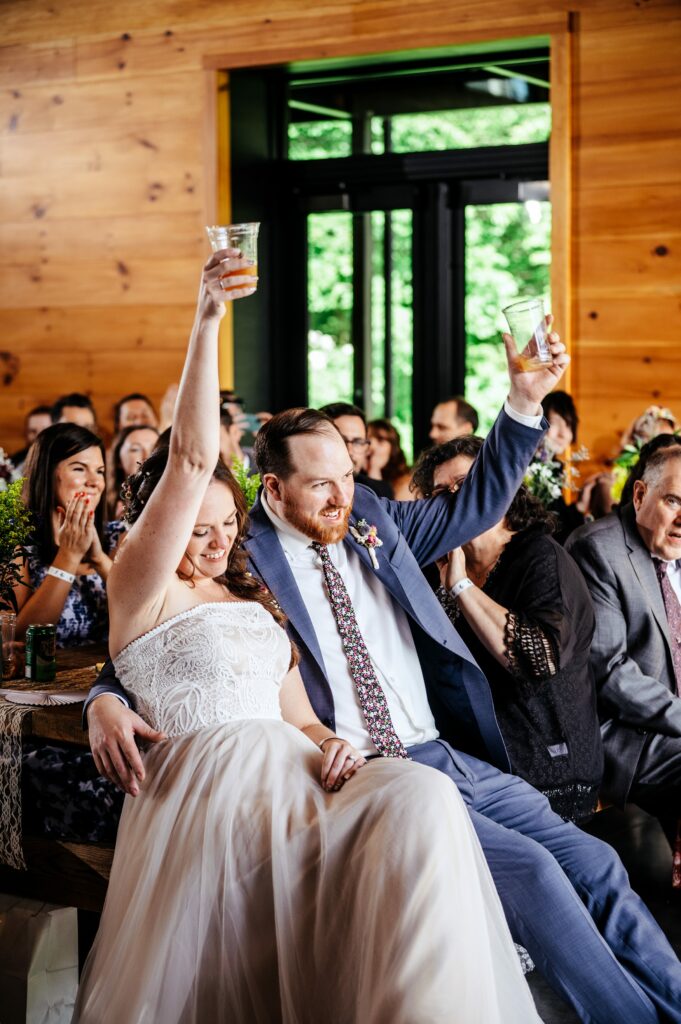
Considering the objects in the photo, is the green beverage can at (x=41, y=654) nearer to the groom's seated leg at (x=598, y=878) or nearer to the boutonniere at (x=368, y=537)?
the boutonniere at (x=368, y=537)

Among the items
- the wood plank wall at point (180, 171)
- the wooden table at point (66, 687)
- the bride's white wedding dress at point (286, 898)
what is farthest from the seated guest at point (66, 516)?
the wood plank wall at point (180, 171)

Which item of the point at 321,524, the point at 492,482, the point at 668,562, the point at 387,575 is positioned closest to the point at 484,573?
the point at 492,482

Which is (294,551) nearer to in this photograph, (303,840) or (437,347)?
(303,840)

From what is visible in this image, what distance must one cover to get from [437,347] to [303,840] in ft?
17.0

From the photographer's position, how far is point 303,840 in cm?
221

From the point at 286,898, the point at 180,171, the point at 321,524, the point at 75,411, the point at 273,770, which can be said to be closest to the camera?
the point at 286,898

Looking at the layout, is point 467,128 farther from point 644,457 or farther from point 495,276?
point 644,457

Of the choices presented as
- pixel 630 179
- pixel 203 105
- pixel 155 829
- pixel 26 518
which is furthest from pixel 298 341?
pixel 155 829

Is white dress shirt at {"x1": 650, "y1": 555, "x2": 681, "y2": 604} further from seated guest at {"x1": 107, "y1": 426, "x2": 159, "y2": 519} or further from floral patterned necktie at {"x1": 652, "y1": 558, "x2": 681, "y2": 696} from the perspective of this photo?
seated guest at {"x1": 107, "y1": 426, "x2": 159, "y2": 519}

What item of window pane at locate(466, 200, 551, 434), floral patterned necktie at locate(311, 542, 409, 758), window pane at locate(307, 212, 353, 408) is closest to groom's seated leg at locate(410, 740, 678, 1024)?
floral patterned necktie at locate(311, 542, 409, 758)

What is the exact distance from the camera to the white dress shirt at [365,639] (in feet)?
9.31

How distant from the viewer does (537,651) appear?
2.96 m

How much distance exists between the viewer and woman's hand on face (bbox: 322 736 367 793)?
2.30 meters

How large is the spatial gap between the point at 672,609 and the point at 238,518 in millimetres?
1433
